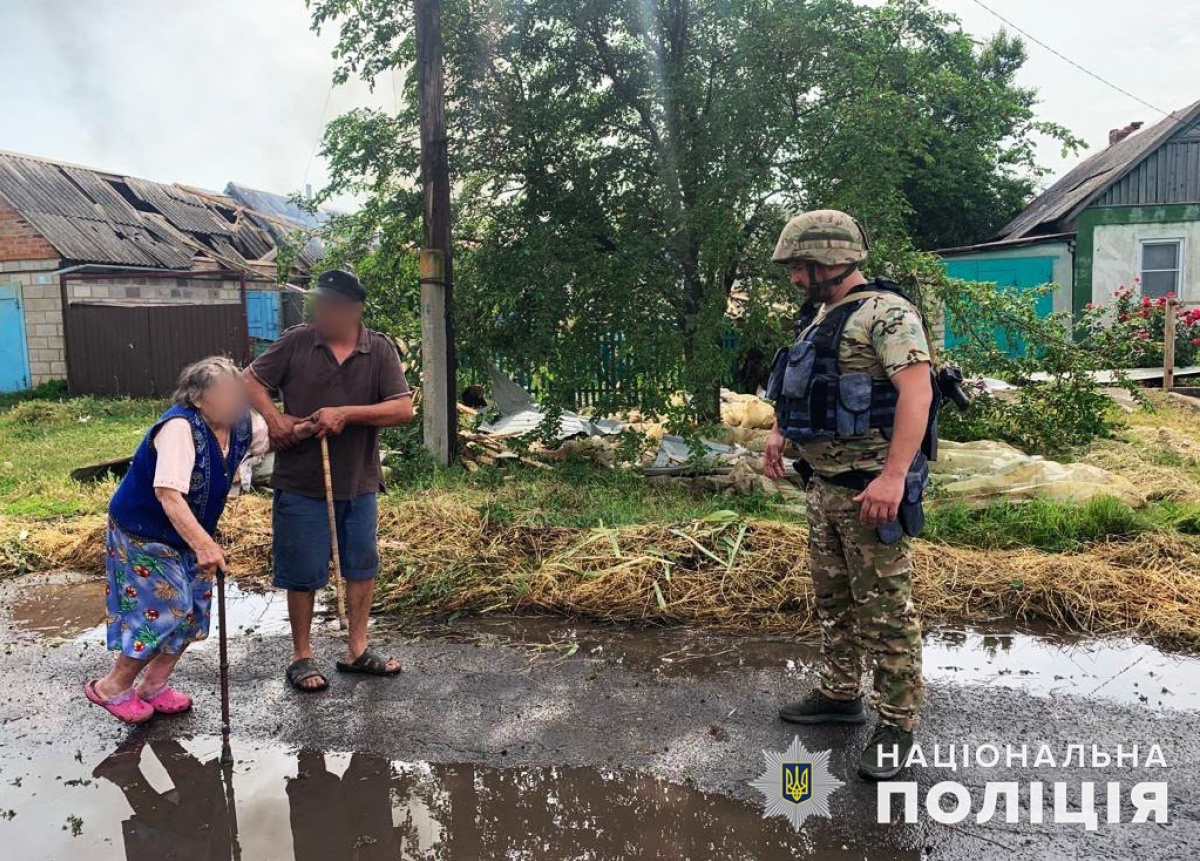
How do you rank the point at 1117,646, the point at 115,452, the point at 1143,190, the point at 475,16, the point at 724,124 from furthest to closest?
1. the point at 1143,190
2. the point at 115,452
3. the point at 475,16
4. the point at 724,124
5. the point at 1117,646

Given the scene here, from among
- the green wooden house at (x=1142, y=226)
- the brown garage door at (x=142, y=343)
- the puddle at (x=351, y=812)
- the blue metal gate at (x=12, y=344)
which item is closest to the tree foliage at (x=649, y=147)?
the puddle at (x=351, y=812)

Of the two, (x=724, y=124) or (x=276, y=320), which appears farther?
(x=276, y=320)

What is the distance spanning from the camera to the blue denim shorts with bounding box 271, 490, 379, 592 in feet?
12.7

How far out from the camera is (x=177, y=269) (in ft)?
63.3

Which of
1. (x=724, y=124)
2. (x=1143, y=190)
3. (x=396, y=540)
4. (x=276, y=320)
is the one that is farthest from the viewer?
(x=276, y=320)

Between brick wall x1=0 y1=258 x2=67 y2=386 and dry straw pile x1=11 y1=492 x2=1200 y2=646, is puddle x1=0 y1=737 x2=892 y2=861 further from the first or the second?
brick wall x1=0 y1=258 x2=67 y2=386

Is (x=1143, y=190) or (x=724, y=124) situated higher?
(x=1143, y=190)

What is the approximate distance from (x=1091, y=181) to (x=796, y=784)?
18.8 m

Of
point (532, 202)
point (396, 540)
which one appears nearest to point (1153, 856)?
point (396, 540)

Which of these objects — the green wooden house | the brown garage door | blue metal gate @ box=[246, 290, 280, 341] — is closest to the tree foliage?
the brown garage door

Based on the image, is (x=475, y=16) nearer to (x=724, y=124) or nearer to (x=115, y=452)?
(x=724, y=124)

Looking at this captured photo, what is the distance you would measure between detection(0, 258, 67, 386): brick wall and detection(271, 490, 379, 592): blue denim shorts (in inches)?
627

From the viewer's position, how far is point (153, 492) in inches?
133

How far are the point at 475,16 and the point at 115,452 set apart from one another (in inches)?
243
